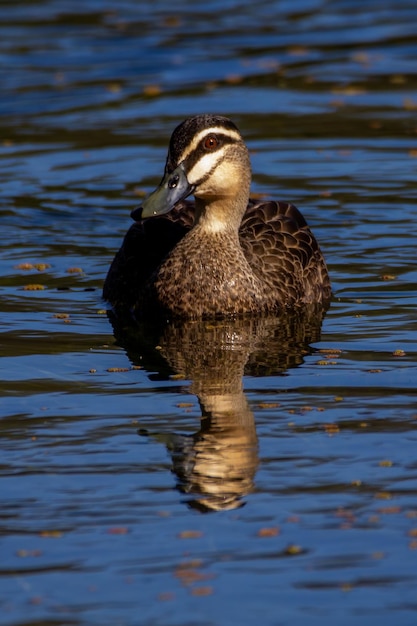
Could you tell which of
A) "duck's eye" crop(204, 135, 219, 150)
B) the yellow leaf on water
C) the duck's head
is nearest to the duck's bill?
the duck's head

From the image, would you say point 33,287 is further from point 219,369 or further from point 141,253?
point 219,369

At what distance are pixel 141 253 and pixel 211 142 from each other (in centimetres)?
137

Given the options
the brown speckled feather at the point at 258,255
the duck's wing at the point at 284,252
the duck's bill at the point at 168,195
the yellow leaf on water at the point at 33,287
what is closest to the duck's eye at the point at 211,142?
the duck's bill at the point at 168,195

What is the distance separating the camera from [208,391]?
9719 millimetres

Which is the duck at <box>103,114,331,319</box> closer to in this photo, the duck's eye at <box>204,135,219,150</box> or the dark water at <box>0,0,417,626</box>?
the duck's eye at <box>204,135,219,150</box>

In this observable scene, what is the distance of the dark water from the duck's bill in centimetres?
95

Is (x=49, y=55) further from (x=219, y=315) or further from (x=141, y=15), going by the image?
(x=219, y=315)

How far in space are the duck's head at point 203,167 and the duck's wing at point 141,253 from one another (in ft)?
1.87

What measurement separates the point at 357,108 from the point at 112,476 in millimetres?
12525

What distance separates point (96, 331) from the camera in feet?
37.9

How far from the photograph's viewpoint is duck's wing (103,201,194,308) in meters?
12.3

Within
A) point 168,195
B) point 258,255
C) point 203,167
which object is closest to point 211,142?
point 203,167

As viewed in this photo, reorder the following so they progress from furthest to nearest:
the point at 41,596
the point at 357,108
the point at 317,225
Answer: the point at 357,108 → the point at 317,225 → the point at 41,596

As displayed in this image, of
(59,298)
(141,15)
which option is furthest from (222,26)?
(59,298)
